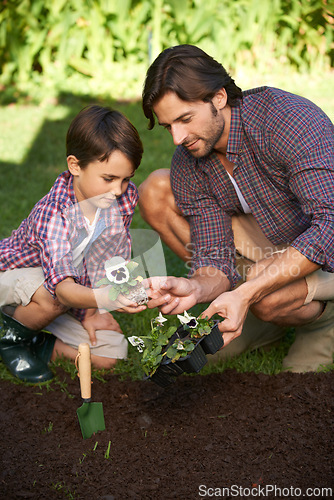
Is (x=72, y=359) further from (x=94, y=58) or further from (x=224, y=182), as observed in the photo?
(x=94, y=58)

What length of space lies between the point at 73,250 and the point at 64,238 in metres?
0.14

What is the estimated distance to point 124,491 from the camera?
195 cm

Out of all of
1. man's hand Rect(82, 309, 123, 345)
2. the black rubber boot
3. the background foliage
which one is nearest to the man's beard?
man's hand Rect(82, 309, 123, 345)

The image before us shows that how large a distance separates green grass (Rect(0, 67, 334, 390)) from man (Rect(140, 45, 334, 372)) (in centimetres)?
41

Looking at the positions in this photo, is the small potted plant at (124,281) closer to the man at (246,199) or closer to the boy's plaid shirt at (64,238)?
the man at (246,199)

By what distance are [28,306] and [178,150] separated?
1.01 metres

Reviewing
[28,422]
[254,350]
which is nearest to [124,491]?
[28,422]

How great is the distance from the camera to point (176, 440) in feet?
7.23

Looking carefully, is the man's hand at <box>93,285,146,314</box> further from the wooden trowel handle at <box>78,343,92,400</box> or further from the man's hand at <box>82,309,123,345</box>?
the man's hand at <box>82,309,123,345</box>

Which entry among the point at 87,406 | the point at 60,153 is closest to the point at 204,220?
the point at 87,406

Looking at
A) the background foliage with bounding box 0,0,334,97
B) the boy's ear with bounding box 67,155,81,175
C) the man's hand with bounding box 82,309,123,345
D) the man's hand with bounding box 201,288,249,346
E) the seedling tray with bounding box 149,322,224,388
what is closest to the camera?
the seedling tray with bounding box 149,322,224,388

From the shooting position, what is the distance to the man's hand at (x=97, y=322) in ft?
9.40

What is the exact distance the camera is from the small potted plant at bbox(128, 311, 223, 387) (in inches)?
81.3

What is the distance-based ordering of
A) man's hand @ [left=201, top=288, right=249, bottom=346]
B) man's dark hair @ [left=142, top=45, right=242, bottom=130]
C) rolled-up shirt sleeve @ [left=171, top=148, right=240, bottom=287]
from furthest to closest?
rolled-up shirt sleeve @ [left=171, top=148, right=240, bottom=287] → man's dark hair @ [left=142, top=45, right=242, bottom=130] → man's hand @ [left=201, top=288, right=249, bottom=346]
